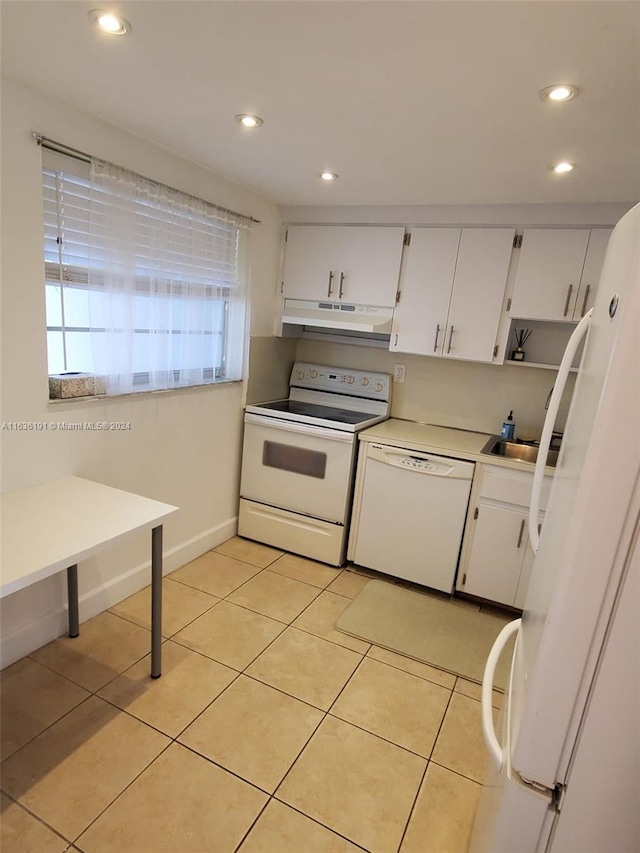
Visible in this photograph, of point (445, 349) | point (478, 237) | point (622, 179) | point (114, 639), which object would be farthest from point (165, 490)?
point (622, 179)

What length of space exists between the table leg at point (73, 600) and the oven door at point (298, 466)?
4.26 feet

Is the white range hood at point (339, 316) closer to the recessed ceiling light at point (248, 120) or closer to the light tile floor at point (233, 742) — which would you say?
the recessed ceiling light at point (248, 120)

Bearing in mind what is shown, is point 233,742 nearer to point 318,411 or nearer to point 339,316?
point 318,411

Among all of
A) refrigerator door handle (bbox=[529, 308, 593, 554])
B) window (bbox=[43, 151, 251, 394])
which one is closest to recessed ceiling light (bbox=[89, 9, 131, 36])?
window (bbox=[43, 151, 251, 394])

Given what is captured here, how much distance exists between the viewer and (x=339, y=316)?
3.11 m

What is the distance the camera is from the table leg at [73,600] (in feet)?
6.93

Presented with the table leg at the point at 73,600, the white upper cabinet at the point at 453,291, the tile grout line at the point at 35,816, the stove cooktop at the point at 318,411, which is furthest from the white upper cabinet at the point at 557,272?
the tile grout line at the point at 35,816

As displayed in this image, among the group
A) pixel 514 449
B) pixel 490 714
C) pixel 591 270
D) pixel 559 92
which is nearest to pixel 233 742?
pixel 490 714

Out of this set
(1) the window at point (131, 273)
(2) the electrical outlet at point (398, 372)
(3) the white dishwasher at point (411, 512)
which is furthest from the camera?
(2) the electrical outlet at point (398, 372)

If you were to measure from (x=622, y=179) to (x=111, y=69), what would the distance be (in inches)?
83.0

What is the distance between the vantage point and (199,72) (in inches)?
59.3

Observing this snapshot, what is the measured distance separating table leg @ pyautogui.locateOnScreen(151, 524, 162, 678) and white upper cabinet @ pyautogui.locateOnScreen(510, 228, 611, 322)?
89.3 inches

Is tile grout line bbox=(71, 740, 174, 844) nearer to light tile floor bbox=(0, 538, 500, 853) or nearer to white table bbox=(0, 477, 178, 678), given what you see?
light tile floor bbox=(0, 538, 500, 853)

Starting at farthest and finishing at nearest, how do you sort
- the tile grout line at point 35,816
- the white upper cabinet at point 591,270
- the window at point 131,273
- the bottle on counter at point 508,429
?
the bottle on counter at point 508,429
the white upper cabinet at point 591,270
the window at point 131,273
the tile grout line at point 35,816
